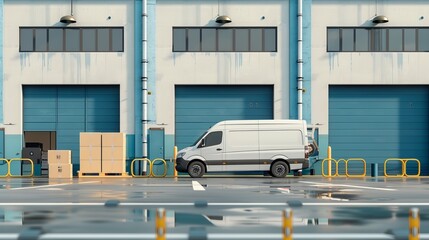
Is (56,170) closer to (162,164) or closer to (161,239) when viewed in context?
(162,164)

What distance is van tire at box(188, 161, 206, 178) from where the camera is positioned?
29.0m

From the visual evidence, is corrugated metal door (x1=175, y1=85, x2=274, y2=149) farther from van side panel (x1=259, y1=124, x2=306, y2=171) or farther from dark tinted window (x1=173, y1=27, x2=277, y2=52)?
van side panel (x1=259, y1=124, x2=306, y2=171)

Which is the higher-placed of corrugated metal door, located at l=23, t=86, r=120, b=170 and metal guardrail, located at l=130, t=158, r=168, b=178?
corrugated metal door, located at l=23, t=86, r=120, b=170

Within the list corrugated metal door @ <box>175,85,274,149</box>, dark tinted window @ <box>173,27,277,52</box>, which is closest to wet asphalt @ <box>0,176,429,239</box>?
corrugated metal door @ <box>175,85,274,149</box>

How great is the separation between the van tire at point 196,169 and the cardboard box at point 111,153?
3620mm

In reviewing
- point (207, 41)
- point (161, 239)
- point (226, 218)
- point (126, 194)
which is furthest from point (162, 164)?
point (161, 239)

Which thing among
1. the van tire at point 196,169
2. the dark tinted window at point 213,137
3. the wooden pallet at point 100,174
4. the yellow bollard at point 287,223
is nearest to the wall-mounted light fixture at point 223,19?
the dark tinted window at point 213,137

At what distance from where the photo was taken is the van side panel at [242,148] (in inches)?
1139

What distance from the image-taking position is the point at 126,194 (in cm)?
1909

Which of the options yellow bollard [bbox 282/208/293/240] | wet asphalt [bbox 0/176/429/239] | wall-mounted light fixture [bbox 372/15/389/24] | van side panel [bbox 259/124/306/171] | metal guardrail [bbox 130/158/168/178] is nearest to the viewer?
yellow bollard [bbox 282/208/293/240]

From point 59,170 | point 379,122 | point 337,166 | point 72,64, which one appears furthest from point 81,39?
point 379,122

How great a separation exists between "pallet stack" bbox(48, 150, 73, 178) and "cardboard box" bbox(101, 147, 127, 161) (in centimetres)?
146

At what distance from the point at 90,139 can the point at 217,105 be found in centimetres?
617

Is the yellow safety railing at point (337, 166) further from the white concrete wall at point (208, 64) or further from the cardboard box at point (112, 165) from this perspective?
the cardboard box at point (112, 165)
